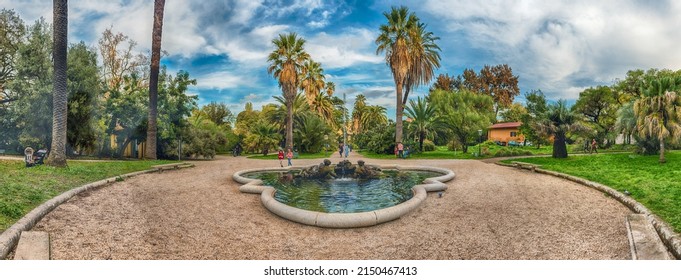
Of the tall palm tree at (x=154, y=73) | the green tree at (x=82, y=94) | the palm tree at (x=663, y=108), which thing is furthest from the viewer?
the tall palm tree at (x=154, y=73)

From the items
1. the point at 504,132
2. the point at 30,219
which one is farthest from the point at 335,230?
the point at 504,132

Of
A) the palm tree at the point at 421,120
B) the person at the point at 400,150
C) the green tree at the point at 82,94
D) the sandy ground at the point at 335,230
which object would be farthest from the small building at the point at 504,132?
the green tree at the point at 82,94

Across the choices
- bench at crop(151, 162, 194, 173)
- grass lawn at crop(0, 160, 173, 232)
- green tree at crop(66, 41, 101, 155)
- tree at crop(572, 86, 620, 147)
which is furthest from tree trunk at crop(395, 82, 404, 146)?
green tree at crop(66, 41, 101, 155)

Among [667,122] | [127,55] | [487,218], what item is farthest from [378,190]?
[127,55]

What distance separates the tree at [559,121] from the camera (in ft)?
47.7

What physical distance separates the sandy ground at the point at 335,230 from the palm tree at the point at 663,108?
443 cm

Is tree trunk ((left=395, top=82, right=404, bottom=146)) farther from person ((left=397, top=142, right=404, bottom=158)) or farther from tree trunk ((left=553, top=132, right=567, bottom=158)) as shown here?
tree trunk ((left=553, top=132, right=567, bottom=158))

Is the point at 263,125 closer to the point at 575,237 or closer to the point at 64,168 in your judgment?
the point at 64,168

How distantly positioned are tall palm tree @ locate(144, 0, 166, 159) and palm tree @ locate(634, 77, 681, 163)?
778 inches

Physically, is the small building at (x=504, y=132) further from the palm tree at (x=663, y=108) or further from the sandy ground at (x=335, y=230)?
the sandy ground at (x=335, y=230)

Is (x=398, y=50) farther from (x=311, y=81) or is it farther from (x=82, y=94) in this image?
(x=82, y=94)

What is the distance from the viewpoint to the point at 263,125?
83.1 feet

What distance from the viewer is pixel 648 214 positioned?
4785 mm

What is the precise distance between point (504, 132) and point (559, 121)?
21.7 metres
